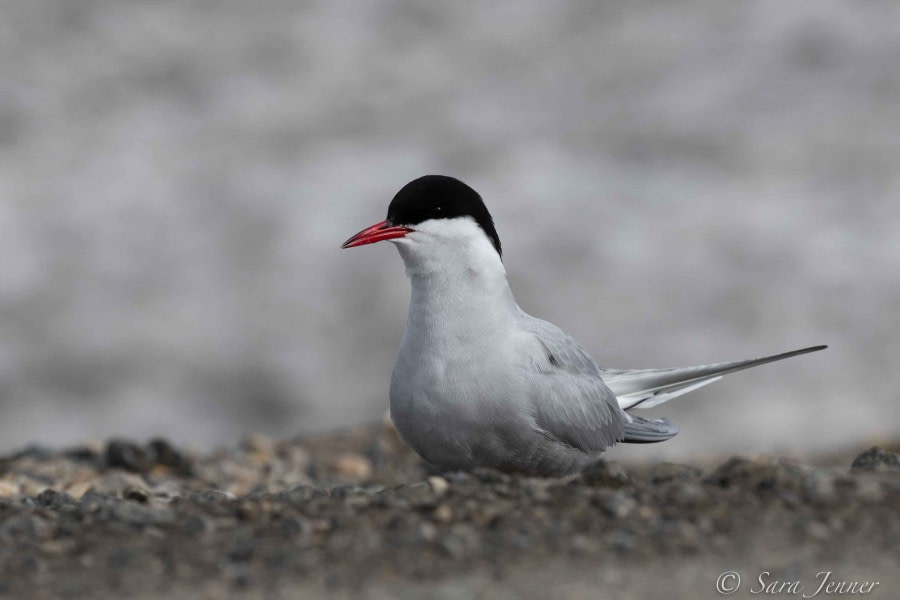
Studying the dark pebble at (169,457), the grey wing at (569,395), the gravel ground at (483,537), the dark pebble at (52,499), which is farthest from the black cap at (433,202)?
the dark pebble at (169,457)

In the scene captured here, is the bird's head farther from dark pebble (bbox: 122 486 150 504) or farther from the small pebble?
the small pebble

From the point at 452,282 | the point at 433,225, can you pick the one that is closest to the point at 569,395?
the point at 452,282

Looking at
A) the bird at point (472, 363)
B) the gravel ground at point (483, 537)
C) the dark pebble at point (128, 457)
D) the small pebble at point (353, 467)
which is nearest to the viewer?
the gravel ground at point (483, 537)

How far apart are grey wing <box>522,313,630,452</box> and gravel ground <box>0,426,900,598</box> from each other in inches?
17.0

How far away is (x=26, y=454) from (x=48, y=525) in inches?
144

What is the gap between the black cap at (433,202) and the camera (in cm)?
467

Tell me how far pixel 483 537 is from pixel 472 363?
1.02 meters

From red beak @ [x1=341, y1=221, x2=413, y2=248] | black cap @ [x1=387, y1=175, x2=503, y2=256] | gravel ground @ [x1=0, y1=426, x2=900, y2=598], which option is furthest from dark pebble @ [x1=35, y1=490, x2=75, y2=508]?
black cap @ [x1=387, y1=175, x2=503, y2=256]

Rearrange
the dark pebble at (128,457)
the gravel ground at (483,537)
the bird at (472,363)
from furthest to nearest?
the dark pebble at (128,457)
the bird at (472,363)
the gravel ground at (483,537)

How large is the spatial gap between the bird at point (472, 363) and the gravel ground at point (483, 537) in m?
0.31

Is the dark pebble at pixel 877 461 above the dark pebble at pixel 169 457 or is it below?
below

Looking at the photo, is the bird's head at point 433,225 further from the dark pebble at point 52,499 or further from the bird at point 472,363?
the dark pebble at point 52,499

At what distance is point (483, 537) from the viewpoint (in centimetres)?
364

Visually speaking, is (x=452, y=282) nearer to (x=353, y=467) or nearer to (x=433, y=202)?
(x=433, y=202)
